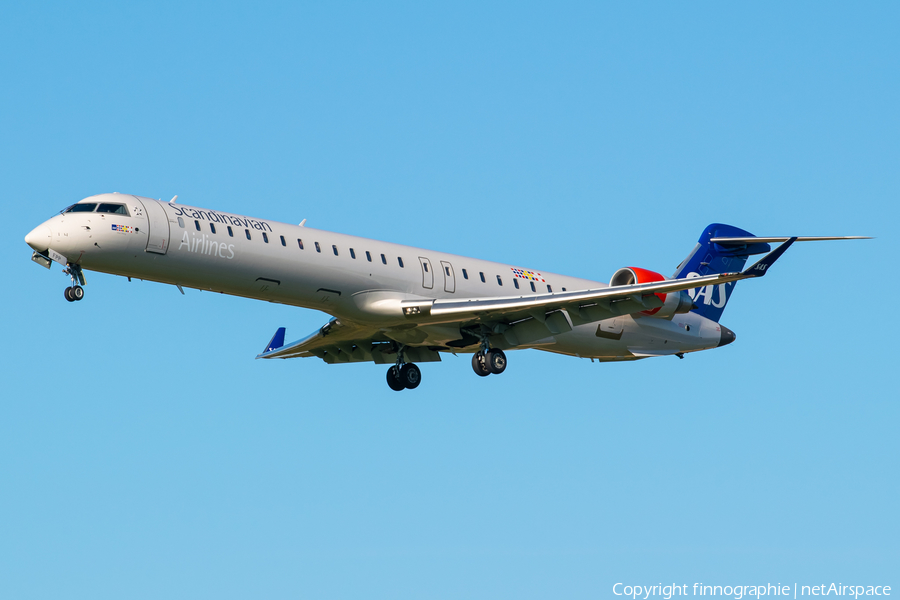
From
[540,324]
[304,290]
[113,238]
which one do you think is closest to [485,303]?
[540,324]

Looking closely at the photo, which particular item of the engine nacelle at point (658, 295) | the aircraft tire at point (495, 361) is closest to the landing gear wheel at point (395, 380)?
the aircraft tire at point (495, 361)

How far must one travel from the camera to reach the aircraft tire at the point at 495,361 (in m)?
29.1

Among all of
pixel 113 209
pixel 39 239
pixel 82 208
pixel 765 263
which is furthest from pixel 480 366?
pixel 39 239

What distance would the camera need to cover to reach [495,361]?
2912 centimetres

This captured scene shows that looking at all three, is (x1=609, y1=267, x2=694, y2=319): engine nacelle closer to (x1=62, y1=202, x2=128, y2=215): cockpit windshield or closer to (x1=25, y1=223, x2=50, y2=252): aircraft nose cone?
(x1=62, y1=202, x2=128, y2=215): cockpit windshield

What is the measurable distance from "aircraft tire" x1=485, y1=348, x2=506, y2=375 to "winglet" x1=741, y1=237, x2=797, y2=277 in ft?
20.9

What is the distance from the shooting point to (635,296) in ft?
91.7

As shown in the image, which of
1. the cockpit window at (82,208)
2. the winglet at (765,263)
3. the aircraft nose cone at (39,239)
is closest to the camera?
the aircraft nose cone at (39,239)

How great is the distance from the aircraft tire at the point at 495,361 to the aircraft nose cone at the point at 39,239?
35.5ft

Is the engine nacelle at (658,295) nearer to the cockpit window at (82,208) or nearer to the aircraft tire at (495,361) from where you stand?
the aircraft tire at (495,361)

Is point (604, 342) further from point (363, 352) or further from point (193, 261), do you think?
point (193, 261)

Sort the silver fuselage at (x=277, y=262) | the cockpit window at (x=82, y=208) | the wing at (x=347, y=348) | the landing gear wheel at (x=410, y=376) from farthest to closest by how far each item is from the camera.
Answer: the landing gear wheel at (x=410, y=376)
the wing at (x=347, y=348)
the cockpit window at (x=82, y=208)
the silver fuselage at (x=277, y=262)

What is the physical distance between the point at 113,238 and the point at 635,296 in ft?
39.3

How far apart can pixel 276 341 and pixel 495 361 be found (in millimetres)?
7308
